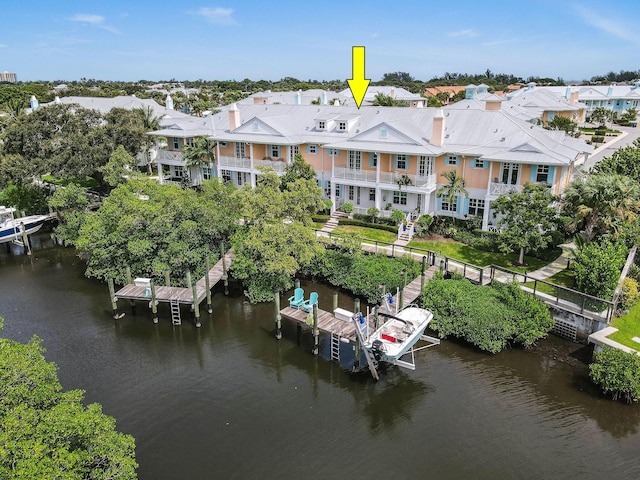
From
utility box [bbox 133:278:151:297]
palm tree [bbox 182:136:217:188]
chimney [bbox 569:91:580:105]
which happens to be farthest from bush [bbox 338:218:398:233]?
chimney [bbox 569:91:580:105]

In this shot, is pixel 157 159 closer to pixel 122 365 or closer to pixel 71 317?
pixel 71 317

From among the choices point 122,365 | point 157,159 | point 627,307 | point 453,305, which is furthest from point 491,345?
point 157,159

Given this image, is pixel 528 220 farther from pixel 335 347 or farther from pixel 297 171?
pixel 297 171

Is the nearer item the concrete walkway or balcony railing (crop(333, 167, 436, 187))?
the concrete walkway

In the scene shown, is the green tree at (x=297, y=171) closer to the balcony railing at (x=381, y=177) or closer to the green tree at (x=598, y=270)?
the balcony railing at (x=381, y=177)

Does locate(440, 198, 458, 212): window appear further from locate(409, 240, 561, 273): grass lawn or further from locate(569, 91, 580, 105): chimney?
locate(569, 91, 580, 105): chimney

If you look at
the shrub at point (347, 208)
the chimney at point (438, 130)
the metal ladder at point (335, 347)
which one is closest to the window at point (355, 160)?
the shrub at point (347, 208)
